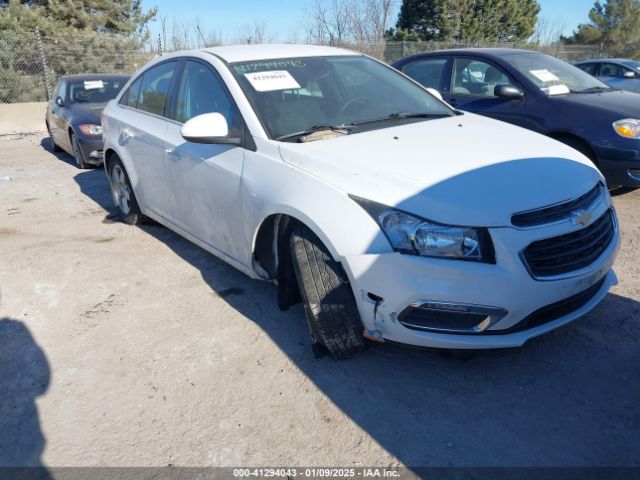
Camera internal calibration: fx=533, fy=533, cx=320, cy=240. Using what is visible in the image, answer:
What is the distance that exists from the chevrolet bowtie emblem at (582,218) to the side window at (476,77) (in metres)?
3.70

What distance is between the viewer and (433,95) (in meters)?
4.31

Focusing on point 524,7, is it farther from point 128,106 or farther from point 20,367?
point 20,367

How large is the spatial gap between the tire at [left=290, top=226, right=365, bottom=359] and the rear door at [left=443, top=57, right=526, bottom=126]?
12.6ft

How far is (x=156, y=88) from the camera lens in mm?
4641

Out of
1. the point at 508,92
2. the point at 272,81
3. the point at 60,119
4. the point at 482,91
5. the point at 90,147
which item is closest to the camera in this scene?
the point at 272,81

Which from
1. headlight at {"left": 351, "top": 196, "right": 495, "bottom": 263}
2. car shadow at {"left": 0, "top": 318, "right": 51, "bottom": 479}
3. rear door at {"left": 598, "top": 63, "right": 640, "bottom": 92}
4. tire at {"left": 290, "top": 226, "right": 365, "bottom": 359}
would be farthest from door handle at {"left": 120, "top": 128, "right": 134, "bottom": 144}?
rear door at {"left": 598, "top": 63, "right": 640, "bottom": 92}

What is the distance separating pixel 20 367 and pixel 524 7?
3005 centimetres

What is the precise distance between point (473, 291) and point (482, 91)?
4.46 metres

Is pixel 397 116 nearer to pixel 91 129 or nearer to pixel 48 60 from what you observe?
pixel 91 129

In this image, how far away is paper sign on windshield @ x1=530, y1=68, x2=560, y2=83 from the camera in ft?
19.3

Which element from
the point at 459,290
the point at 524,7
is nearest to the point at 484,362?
the point at 459,290

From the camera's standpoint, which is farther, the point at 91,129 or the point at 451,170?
the point at 91,129

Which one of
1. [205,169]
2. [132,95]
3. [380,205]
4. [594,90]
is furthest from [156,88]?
[594,90]

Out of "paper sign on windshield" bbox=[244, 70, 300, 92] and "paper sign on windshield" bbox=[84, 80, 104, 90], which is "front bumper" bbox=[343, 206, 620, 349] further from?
"paper sign on windshield" bbox=[84, 80, 104, 90]
